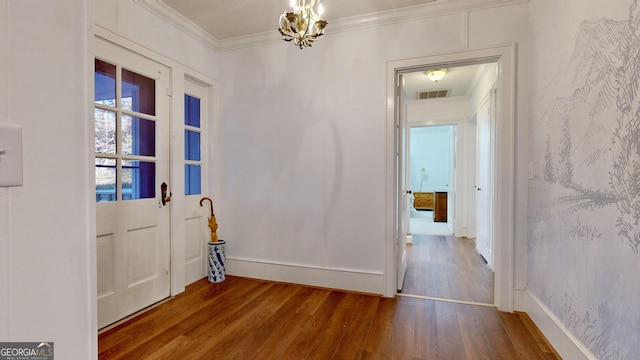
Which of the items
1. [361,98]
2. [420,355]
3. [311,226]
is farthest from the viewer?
[311,226]

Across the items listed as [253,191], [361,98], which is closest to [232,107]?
[253,191]

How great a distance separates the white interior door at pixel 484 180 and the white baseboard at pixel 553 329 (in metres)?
1.27

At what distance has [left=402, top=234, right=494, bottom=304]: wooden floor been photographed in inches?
116

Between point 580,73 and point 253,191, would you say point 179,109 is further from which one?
point 580,73

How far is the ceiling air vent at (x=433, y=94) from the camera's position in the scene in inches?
207

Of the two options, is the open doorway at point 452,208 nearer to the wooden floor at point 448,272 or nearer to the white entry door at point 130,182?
the wooden floor at point 448,272

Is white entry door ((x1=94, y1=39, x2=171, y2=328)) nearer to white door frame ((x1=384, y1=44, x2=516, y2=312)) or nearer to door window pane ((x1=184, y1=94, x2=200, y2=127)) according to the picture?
door window pane ((x1=184, y1=94, x2=200, y2=127))

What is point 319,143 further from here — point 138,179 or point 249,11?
point 138,179

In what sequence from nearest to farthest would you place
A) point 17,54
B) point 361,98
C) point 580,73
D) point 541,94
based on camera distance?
point 17,54, point 580,73, point 541,94, point 361,98

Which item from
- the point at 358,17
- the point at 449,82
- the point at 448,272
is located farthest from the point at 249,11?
the point at 448,272

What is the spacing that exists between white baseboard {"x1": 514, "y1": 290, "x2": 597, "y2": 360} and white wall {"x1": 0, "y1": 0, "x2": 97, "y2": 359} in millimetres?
2239

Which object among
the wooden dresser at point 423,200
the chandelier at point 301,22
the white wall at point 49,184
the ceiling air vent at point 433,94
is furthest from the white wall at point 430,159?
the white wall at point 49,184

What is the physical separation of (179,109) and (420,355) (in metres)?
2.85

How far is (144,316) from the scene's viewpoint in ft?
7.99
